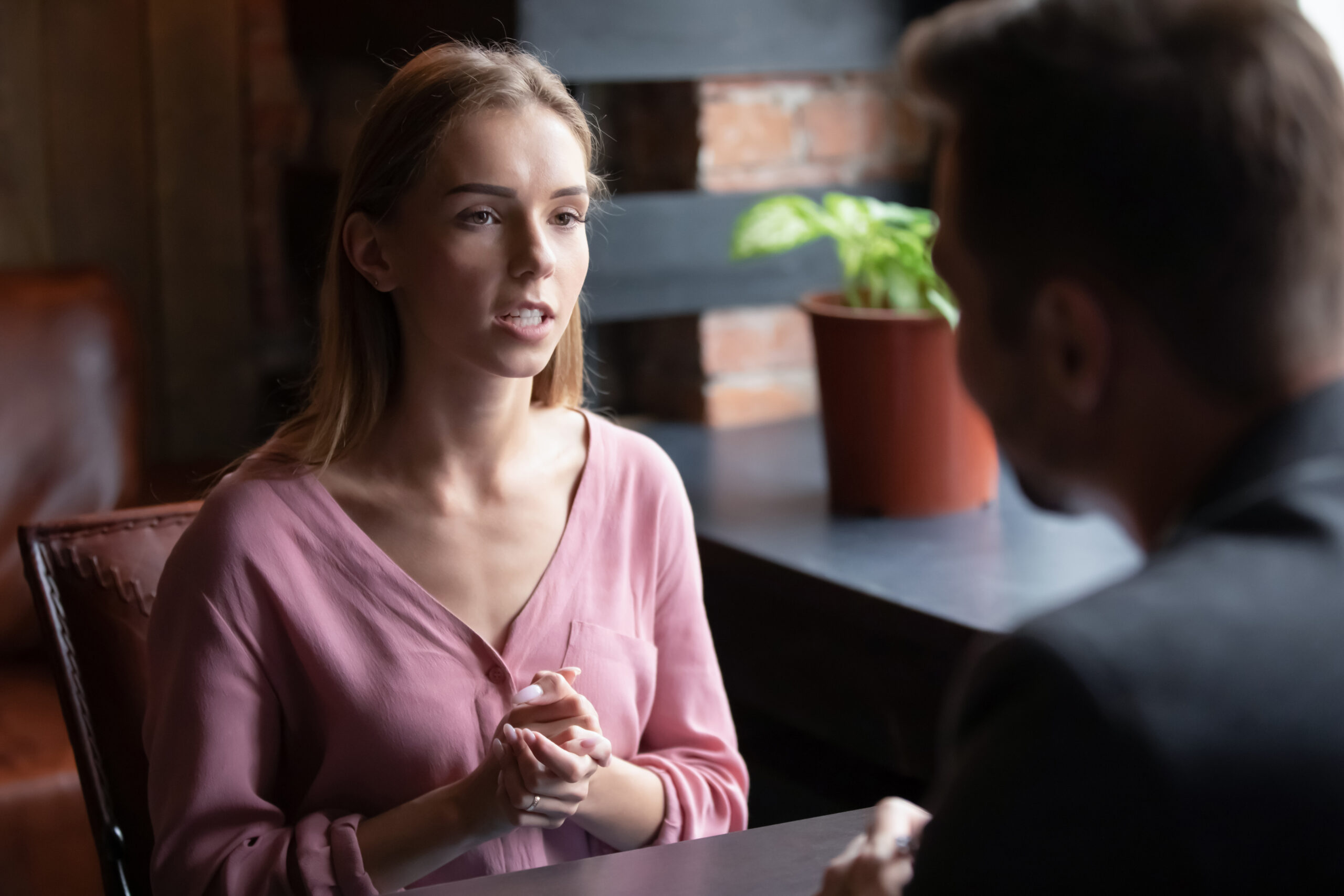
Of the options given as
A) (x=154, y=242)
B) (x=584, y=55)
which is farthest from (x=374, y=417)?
Answer: (x=154, y=242)

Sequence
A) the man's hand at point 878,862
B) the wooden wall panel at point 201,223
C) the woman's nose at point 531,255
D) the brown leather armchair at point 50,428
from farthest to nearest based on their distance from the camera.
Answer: the wooden wall panel at point 201,223
the brown leather armchair at point 50,428
the woman's nose at point 531,255
the man's hand at point 878,862

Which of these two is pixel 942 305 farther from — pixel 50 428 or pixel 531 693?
pixel 50 428

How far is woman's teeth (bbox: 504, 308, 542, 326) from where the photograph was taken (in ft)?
3.68

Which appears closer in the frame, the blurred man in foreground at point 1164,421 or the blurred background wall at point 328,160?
the blurred man in foreground at point 1164,421

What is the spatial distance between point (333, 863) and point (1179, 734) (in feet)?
2.37

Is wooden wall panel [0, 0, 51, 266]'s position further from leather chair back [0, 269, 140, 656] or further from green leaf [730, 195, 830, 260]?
green leaf [730, 195, 830, 260]

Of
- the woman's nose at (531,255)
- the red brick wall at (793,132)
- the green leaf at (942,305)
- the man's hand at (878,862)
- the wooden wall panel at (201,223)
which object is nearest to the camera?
the man's hand at (878,862)

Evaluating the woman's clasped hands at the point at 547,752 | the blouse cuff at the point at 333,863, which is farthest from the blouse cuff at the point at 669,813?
the blouse cuff at the point at 333,863

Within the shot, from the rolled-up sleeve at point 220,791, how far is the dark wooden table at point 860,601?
2.40 feet

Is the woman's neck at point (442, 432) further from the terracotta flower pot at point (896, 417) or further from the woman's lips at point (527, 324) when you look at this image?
the terracotta flower pot at point (896, 417)

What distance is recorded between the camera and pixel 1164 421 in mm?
567

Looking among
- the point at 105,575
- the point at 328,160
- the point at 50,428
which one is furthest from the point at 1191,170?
the point at 328,160

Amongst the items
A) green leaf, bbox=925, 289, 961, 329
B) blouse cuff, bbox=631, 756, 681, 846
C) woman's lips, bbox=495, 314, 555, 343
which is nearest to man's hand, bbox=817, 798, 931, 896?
blouse cuff, bbox=631, 756, 681, 846

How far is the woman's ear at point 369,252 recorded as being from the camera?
1167 mm
